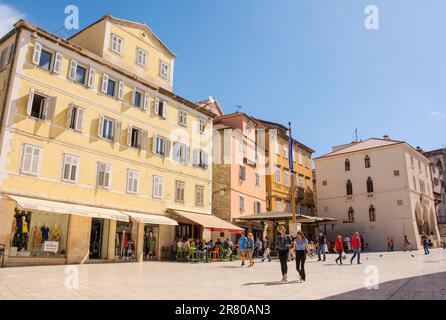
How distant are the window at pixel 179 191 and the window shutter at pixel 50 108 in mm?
9914

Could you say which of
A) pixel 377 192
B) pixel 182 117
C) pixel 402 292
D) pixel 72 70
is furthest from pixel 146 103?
pixel 377 192

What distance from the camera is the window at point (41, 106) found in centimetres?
1761

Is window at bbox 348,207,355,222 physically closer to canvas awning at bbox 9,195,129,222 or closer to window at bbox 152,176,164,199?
window at bbox 152,176,164,199

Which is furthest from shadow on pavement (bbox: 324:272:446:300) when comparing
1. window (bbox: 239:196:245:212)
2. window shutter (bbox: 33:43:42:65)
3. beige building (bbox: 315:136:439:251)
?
beige building (bbox: 315:136:439:251)

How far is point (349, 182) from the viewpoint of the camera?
48.1 metres

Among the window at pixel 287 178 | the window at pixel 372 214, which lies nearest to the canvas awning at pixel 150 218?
the window at pixel 287 178

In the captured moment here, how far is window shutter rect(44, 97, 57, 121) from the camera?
17906 mm

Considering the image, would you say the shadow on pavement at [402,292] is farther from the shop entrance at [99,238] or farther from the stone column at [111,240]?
the shop entrance at [99,238]

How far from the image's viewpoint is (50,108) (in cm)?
1812

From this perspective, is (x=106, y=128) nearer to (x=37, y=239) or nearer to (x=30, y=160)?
(x=30, y=160)
